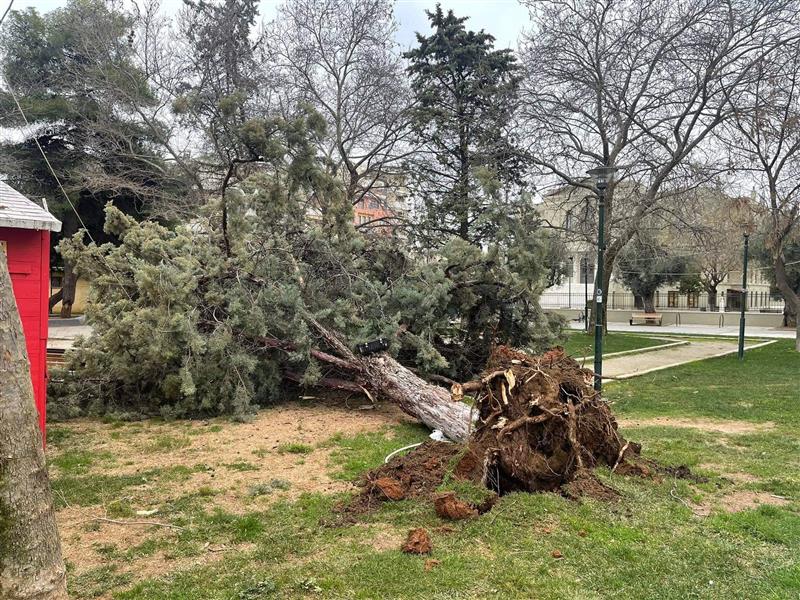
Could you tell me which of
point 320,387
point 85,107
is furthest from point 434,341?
point 85,107

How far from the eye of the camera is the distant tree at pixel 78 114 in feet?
62.7

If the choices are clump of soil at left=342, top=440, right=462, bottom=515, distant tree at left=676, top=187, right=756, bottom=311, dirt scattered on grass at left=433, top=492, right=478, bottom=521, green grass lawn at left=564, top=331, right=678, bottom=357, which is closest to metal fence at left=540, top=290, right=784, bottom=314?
green grass lawn at left=564, top=331, right=678, bottom=357

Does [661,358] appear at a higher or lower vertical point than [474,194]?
lower

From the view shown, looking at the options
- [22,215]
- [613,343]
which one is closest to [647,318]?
[613,343]

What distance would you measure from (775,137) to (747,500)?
42.6ft

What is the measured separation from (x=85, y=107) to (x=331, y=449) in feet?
65.0

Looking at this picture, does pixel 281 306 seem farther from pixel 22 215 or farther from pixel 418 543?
pixel 418 543

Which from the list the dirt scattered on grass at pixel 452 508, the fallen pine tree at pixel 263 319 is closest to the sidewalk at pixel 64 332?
the fallen pine tree at pixel 263 319

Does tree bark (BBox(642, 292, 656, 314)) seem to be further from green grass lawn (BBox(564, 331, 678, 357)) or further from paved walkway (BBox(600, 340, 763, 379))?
green grass lawn (BBox(564, 331, 678, 357))

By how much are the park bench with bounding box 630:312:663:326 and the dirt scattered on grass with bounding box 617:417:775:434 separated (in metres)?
29.6

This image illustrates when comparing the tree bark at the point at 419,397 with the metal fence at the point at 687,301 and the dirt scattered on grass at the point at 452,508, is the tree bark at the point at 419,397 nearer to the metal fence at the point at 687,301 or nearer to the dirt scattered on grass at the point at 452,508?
the dirt scattered on grass at the point at 452,508

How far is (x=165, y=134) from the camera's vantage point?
64.7ft

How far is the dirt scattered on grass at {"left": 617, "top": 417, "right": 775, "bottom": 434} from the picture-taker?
25.1ft

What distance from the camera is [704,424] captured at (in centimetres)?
800
